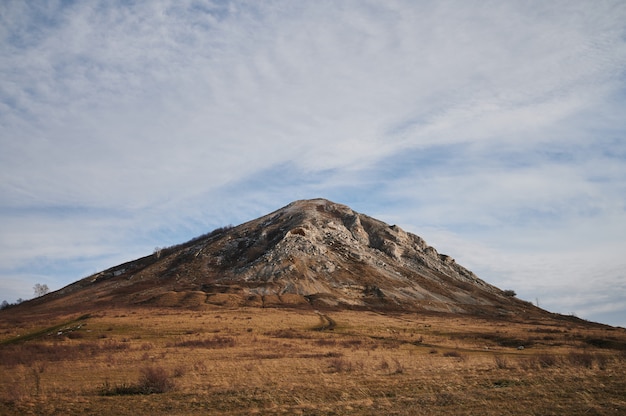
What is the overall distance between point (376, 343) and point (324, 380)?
31.5 metres

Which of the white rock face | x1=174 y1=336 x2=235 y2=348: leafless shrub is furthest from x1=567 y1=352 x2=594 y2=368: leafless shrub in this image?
the white rock face

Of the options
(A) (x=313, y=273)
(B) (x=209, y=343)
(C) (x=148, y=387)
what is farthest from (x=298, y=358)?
(A) (x=313, y=273)

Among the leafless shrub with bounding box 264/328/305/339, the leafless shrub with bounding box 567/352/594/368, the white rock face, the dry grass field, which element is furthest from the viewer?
the white rock face

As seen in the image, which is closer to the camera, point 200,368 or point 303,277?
point 200,368

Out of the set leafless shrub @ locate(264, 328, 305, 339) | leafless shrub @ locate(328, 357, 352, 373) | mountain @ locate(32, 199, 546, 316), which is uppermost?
mountain @ locate(32, 199, 546, 316)

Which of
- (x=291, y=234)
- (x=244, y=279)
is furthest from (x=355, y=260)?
(x=244, y=279)

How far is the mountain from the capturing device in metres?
132

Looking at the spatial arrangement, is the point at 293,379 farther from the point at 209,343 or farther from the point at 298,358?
the point at 209,343

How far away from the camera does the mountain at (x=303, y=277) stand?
132250mm

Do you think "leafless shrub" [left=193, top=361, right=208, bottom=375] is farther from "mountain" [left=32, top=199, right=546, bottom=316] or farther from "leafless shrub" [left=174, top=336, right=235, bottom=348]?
"mountain" [left=32, top=199, right=546, bottom=316]

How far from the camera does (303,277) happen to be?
149 m

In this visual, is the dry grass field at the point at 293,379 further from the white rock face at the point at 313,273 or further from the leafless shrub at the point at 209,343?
the white rock face at the point at 313,273

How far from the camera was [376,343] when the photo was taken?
5700cm

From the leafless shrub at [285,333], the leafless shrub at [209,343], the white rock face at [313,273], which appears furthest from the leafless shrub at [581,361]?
the white rock face at [313,273]
